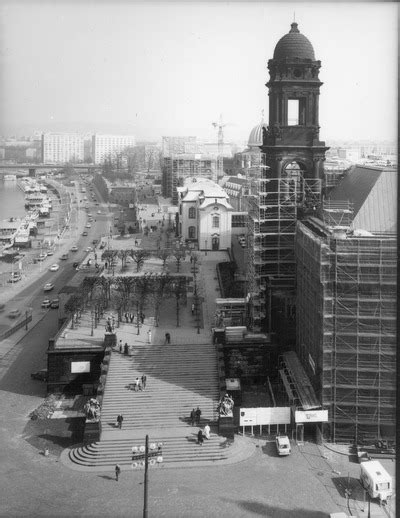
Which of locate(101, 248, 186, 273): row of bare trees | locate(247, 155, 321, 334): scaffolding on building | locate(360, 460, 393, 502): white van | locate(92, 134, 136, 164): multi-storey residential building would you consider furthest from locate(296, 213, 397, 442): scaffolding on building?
locate(92, 134, 136, 164): multi-storey residential building

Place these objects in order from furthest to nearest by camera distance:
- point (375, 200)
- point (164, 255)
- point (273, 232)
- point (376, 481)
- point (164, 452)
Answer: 1. point (164, 255)
2. point (273, 232)
3. point (375, 200)
4. point (164, 452)
5. point (376, 481)

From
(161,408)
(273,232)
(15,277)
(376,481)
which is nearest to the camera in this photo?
(376,481)

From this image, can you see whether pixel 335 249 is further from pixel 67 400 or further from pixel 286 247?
pixel 67 400

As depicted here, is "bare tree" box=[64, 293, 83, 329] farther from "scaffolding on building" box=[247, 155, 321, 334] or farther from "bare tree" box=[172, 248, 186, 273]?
"bare tree" box=[172, 248, 186, 273]

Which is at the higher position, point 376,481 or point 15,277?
point 15,277

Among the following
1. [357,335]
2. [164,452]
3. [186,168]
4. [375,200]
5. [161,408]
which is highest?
[186,168]

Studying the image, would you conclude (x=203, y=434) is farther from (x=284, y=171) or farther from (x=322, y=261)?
(x=284, y=171)

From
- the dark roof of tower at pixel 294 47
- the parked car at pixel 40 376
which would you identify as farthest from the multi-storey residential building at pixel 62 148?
the parked car at pixel 40 376

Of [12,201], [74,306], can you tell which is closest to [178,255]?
[74,306]
